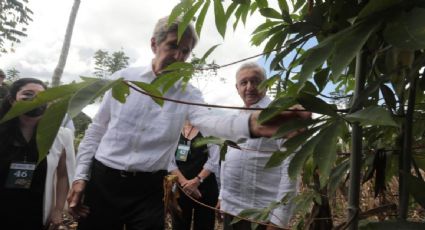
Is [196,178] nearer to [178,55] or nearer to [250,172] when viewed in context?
[250,172]

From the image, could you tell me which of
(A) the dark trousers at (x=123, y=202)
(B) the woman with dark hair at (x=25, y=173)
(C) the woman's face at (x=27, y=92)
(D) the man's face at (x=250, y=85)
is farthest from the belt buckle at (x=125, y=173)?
(D) the man's face at (x=250, y=85)

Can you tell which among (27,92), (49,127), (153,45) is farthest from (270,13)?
(27,92)

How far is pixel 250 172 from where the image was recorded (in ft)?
5.06

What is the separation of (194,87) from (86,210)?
1.82ft

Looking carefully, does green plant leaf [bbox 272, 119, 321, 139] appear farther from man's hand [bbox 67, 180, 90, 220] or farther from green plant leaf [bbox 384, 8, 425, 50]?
man's hand [bbox 67, 180, 90, 220]

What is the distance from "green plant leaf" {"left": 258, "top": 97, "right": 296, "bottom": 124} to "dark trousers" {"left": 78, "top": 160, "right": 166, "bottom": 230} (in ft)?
2.61

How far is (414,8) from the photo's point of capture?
1.23 ft

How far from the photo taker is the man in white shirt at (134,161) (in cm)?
124

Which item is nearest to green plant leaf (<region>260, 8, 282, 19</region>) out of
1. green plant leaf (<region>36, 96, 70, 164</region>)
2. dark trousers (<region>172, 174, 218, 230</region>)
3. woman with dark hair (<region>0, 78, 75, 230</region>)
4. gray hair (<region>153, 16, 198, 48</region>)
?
green plant leaf (<region>36, 96, 70, 164</region>)

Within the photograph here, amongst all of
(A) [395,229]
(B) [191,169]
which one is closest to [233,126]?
(A) [395,229]

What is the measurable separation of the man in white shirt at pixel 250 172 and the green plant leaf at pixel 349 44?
3.50ft

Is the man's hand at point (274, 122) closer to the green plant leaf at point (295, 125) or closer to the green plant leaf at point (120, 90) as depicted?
the green plant leaf at point (295, 125)

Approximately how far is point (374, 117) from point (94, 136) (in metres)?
1.12

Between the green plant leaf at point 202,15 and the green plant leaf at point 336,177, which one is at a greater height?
the green plant leaf at point 202,15
